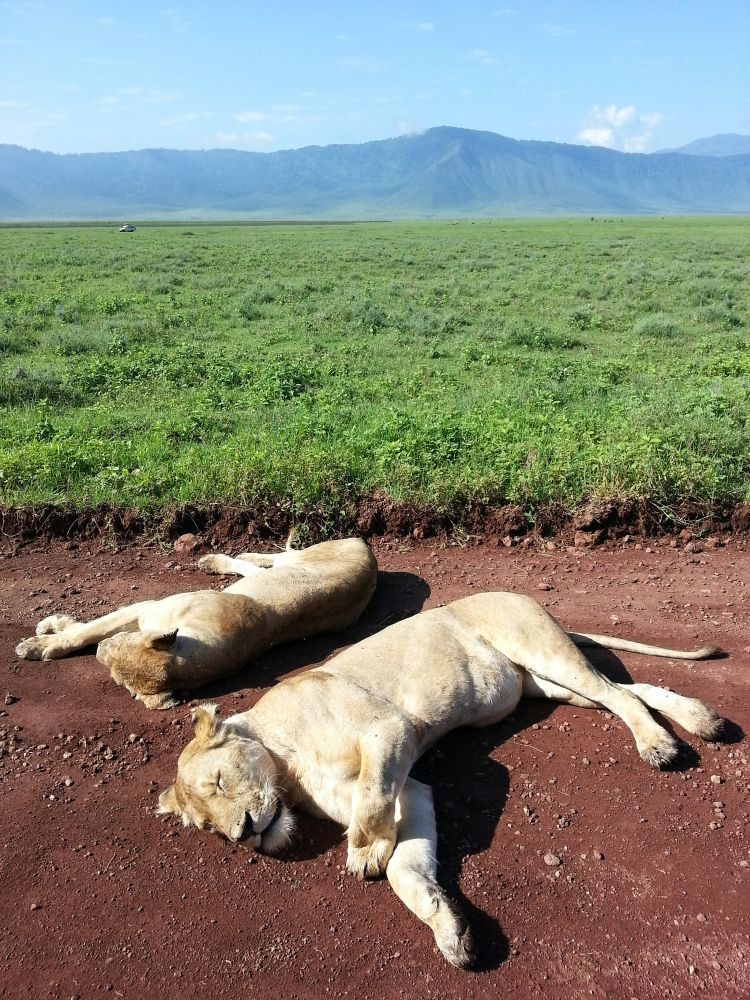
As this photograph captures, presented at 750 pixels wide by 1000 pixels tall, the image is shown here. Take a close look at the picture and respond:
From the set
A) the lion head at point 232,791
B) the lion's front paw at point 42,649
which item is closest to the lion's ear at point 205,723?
the lion head at point 232,791

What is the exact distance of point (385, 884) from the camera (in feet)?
13.0

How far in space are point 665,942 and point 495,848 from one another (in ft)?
2.85

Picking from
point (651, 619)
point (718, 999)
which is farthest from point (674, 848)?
point (651, 619)

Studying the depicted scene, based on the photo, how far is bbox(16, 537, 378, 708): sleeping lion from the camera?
517 centimetres

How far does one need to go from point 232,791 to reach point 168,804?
1.71 feet

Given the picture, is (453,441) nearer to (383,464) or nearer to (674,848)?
(383,464)

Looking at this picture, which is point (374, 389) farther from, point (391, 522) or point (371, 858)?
point (371, 858)

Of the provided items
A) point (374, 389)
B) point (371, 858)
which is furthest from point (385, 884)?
point (374, 389)

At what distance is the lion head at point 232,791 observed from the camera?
382cm

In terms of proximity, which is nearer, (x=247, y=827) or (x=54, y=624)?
(x=247, y=827)

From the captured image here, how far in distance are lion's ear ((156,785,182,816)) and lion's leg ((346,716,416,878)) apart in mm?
850

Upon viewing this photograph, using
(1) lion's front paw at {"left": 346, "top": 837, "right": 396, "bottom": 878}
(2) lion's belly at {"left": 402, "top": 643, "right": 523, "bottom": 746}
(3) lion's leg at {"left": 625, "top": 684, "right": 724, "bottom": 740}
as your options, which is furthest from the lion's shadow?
(3) lion's leg at {"left": 625, "top": 684, "right": 724, "bottom": 740}

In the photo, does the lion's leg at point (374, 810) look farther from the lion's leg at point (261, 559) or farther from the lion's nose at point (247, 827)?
the lion's leg at point (261, 559)

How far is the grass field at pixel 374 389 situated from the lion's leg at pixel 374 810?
3.83m
